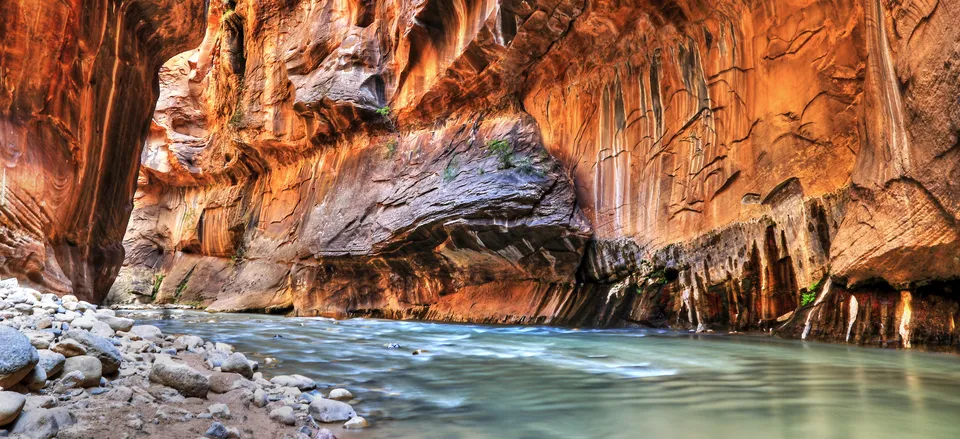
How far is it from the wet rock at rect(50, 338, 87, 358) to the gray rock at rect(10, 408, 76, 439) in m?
0.71

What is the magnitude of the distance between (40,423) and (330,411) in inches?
51.7

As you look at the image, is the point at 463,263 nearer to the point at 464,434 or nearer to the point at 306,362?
the point at 306,362

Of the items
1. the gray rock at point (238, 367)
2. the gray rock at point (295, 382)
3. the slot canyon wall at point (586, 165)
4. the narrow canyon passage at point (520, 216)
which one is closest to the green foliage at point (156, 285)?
the slot canyon wall at point (586, 165)

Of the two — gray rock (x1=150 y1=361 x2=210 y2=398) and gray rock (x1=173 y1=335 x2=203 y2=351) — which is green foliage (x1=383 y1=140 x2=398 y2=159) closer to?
gray rock (x1=173 y1=335 x2=203 y2=351)

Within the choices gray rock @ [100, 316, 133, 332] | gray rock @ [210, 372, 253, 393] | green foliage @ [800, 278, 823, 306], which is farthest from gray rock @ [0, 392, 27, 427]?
green foliage @ [800, 278, 823, 306]

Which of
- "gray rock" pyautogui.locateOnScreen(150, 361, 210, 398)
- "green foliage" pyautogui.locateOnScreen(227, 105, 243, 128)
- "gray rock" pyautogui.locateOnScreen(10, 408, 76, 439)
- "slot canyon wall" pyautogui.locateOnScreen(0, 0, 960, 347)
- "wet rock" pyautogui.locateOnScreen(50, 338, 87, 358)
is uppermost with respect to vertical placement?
"green foliage" pyautogui.locateOnScreen(227, 105, 243, 128)

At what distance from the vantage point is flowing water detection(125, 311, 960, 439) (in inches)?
110

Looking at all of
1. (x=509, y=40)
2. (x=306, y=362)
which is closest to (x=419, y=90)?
(x=509, y=40)

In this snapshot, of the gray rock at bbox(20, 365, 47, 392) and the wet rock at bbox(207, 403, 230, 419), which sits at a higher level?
the gray rock at bbox(20, 365, 47, 392)

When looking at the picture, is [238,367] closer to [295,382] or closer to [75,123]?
[295,382]

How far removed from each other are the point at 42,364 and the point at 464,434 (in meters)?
2.08

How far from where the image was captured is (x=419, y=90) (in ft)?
49.5

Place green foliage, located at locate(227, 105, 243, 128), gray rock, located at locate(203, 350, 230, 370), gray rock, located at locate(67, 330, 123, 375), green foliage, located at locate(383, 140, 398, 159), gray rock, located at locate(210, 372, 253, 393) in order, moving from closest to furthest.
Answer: gray rock, located at locate(67, 330, 123, 375), gray rock, located at locate(210, 372, 253, 393), gray rock, located at locate(203, 350, 230, 370), green foliage, located at locate(383, 140, 398, 159), green foliage, located at locate(227, 105, 243, 128)

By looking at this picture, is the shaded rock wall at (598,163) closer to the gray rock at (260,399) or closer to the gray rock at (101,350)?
the gray rock at (260,399)
